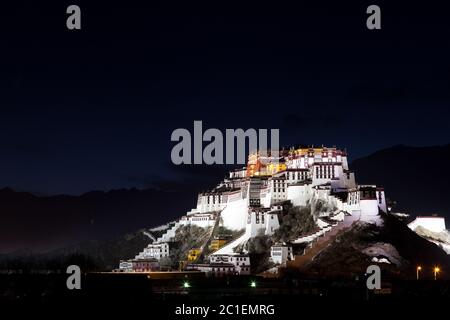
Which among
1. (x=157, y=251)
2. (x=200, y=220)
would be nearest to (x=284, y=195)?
(x=200, y=220)

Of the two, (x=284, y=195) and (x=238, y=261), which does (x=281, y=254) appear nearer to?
(x=238, y=261)

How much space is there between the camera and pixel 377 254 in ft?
264

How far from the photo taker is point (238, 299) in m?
61.9

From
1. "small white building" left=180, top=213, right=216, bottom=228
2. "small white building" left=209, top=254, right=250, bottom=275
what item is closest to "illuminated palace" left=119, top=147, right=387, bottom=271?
"small white building" left=180, top=213, right=216, bottom=228

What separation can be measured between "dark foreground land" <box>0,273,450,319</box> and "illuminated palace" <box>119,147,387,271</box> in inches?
612

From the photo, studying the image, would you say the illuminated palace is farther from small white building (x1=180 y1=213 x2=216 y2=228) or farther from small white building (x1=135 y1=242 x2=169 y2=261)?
small white building (x1=135 y1=242 x2=169 y2=261)

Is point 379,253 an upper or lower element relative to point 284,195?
lower

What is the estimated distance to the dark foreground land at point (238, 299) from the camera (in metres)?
56.9

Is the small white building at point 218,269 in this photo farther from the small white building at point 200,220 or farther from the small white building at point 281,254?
the small white building at point 200,220

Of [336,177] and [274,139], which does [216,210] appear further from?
[336,177]

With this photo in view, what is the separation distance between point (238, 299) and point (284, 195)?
44014mm
